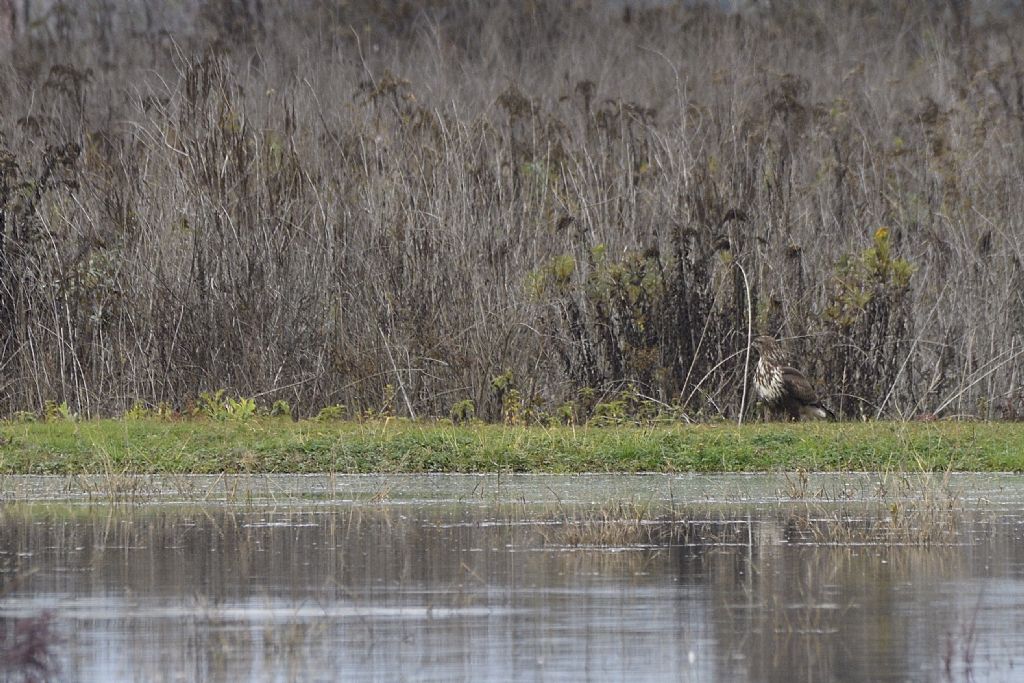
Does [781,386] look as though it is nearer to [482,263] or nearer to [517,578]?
[482,263]

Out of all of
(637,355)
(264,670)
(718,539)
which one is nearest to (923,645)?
(264,670)

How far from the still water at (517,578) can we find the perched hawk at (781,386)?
10.7 feet

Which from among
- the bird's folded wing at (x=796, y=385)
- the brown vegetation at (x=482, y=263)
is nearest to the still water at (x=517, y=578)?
the bird's folded wing at (x=796, y=385)

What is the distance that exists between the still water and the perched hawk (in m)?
3.27

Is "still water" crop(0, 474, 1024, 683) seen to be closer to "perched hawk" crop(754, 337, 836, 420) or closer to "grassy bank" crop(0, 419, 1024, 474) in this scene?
"grassy bank" crop(0, 419, 1024, 474)

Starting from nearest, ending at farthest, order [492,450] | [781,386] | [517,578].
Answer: [517,578] < [492,450] < [781,386]

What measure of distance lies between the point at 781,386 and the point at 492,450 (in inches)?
137

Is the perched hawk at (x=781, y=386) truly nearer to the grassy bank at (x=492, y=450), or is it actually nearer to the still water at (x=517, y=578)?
the grassy bank at (x=492, y=450)

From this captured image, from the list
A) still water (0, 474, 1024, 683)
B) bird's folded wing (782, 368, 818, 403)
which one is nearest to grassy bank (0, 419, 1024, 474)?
still water (0, 474, 1024, 683)

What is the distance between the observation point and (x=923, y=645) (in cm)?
675

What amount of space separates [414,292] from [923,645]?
10.2 meters

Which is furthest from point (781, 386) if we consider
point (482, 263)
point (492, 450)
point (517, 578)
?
point (517, 578)

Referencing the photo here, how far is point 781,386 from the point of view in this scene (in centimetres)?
1590

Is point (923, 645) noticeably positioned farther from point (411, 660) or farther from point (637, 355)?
point (637, 355)
